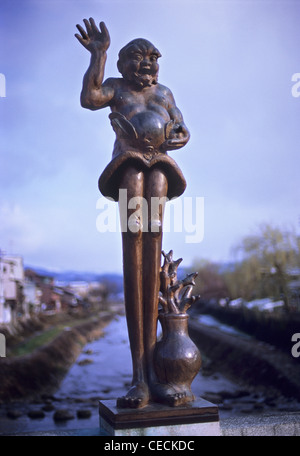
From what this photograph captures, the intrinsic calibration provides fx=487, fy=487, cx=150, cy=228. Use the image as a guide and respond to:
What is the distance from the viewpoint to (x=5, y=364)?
2292cm

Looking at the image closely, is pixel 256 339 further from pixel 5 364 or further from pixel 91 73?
pixel 91 73

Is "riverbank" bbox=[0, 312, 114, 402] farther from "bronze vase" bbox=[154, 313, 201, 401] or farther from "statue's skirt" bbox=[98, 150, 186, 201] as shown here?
"statue's skirt" bbox=[98, 150, 186, 201]

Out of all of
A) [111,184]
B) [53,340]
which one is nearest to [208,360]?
[53,340]

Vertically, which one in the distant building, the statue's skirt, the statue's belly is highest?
the distant building

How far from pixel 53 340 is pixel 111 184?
30.2 meters

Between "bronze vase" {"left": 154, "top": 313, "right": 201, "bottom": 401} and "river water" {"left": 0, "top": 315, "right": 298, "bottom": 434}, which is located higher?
"bronze vase" {"left": 154, "top": 313, "right": 201, "bottom": 401}

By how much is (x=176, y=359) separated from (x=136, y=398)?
1.50 ft

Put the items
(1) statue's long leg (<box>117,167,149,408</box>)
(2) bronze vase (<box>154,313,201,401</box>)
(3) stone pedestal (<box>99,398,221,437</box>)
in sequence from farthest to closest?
(1) statue's long leg (<box>117,167,149,408</box>)
(2) bronze vase (<box>154,313,201,401</box>)
(3) stone pedestal (<box>99,398,221,437</box>)

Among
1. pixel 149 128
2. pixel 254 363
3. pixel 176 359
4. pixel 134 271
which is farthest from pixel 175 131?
pixel 254 363

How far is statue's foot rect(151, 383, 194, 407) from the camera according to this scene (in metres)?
3.90

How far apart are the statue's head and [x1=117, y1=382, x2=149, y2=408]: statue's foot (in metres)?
2.72

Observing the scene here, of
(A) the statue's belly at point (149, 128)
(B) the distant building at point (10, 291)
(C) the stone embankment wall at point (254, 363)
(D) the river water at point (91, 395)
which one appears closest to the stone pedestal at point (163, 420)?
(A) the statue's belly at point (149, 128)

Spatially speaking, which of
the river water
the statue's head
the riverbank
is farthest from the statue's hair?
the riverbank

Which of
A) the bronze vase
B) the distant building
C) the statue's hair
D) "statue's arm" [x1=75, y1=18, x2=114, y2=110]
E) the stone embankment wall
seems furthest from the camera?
the distant building
